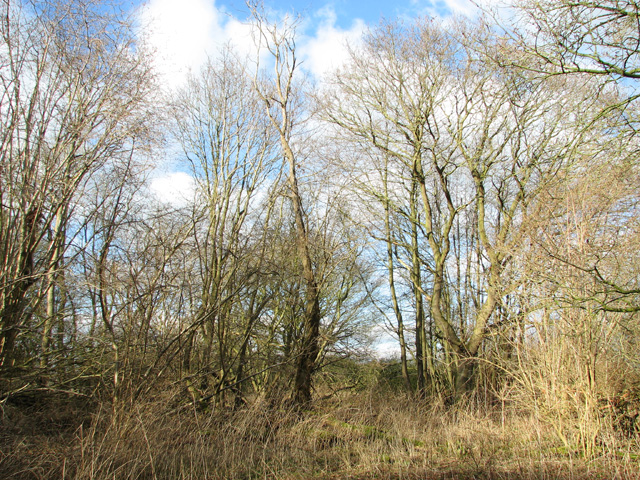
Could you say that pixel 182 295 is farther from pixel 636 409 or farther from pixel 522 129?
pixel 522 129

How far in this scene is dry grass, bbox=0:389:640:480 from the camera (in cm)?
395

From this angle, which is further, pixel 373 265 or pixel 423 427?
pixel 373 265

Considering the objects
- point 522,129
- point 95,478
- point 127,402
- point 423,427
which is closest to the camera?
point 95,478

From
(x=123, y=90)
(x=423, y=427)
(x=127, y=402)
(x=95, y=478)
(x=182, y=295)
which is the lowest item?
(x=423, y=427)

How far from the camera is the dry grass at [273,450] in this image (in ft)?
13.0

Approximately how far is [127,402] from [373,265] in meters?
10.2

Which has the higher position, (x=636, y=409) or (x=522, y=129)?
(x=522, y=129)

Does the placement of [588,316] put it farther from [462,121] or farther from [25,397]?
[25,397]

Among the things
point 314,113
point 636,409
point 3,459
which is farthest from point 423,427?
point 314,113

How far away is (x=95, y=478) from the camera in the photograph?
11.6ft

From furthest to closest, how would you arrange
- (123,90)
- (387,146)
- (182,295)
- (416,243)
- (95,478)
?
(416,243) < (387,146) < (123,90) < (182,295) < (95,478)

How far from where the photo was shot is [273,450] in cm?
521

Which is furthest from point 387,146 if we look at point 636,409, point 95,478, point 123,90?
point 95,478

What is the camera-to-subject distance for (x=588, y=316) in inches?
207
